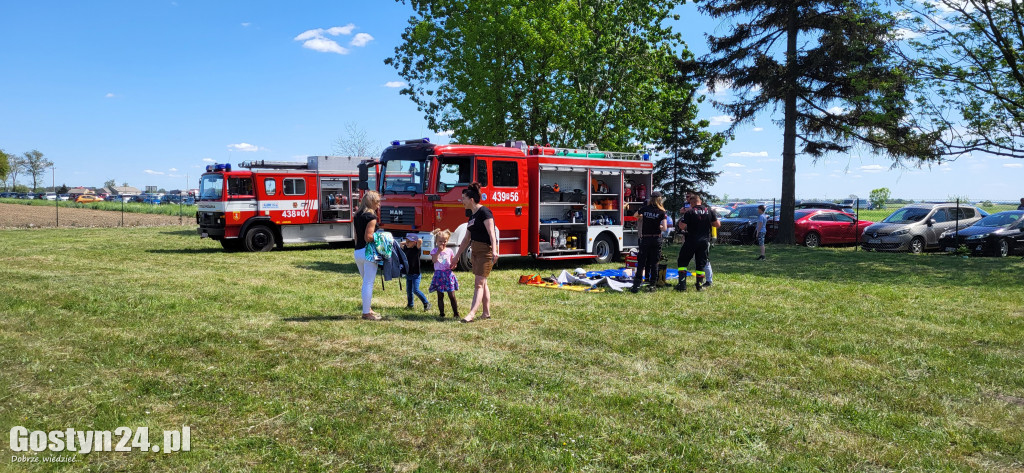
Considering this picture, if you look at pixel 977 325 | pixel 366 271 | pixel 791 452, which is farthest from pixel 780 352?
pixel 366 271

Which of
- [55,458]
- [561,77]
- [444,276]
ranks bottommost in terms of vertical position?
[55,458]

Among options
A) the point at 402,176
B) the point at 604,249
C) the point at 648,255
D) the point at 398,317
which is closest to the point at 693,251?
the point at 648,255

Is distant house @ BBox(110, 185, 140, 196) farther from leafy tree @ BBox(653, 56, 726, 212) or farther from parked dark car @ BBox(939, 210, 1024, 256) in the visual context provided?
parked dark car @ BBox(939, 210, 1024, 256)

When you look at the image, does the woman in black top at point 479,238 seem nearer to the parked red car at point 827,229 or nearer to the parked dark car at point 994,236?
the parked dark car at point 994,236

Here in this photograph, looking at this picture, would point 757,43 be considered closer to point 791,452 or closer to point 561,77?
point 561,77

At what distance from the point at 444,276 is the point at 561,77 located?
2003 cm

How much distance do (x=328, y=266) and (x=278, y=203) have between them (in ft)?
17.6

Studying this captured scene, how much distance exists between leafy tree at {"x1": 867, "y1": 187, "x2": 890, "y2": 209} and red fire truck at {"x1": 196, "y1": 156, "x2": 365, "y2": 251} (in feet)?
260

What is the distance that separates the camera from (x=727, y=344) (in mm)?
7715

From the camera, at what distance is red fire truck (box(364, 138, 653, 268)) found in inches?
583

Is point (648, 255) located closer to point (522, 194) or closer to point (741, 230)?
point (522, 194)

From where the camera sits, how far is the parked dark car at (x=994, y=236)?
20.9 meters

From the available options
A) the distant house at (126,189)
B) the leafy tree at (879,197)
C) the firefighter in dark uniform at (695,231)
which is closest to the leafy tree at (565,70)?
the firefighter in dark uniform at (695,231)

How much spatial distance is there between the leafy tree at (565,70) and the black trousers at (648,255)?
14.6 m
